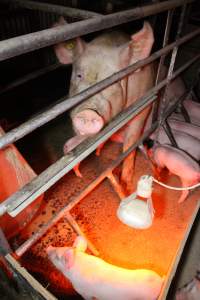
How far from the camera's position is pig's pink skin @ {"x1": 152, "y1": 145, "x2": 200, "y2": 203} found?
2523mm

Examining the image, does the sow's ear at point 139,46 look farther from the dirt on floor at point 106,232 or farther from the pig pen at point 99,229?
the dirt on floor at point 106,232

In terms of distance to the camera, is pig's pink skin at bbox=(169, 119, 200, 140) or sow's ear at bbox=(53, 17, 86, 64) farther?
pig's pink skin at bbox=(169, 119, 200, 140)

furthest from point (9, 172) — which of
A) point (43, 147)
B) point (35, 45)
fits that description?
point (43, 147)

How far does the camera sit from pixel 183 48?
459 centimetres

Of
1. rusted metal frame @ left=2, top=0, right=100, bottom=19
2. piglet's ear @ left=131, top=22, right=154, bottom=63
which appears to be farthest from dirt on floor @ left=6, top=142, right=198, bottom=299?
rusted metal frame @ left=2, top=0, right=100, bottom=19

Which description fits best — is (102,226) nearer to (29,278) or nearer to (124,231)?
(124,231)

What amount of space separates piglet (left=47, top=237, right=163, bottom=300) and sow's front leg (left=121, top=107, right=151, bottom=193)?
1.17 metres

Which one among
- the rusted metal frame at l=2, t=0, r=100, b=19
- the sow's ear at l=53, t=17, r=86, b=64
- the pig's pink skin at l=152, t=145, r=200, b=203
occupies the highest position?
the rusted metal frame at l=2, t=0, r=100, b=19

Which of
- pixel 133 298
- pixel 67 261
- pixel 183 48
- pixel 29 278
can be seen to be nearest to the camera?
pixel 29 278

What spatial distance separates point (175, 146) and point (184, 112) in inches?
28.6

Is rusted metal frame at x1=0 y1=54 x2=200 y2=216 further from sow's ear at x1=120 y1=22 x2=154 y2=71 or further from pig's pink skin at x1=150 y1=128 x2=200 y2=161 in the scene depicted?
pig's pink skin at x1=150 y1=128 x2=200 y2=161

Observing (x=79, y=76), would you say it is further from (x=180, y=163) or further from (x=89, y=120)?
(x=180, y=163)

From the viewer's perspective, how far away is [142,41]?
6.57 ft

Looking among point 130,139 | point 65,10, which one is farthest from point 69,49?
point 130,139
